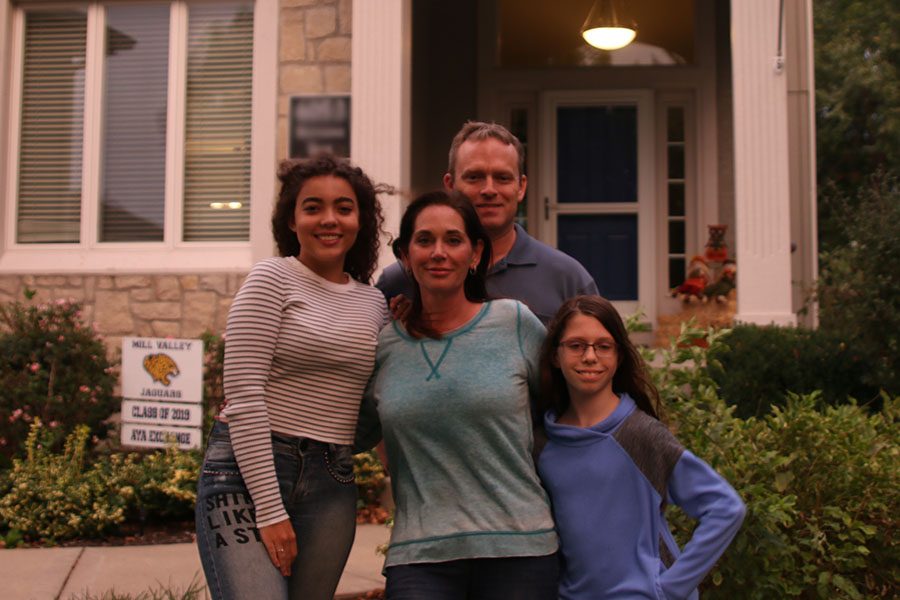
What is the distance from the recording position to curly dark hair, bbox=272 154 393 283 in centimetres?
268

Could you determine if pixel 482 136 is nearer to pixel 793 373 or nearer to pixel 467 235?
pixel 467 235

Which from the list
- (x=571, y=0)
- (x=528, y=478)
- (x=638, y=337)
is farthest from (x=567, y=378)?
(x=571, y=0)

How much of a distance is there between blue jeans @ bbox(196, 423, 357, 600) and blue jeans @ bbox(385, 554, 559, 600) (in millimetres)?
249

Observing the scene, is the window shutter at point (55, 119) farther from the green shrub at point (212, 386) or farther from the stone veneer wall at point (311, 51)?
the green shrub at point (212, 386)

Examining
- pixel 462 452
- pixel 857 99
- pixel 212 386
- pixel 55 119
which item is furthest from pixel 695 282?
pixel 857 99

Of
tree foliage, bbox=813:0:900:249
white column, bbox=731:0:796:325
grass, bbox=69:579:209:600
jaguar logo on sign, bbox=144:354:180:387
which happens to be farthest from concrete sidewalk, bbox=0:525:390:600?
tree foliage, bbox=813:0:900:249

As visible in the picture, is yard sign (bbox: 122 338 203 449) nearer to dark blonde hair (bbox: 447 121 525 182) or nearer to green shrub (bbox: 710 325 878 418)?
green shrub (bbox: 710 325 878 418)

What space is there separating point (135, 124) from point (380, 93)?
2.20 metres

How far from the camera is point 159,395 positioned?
6.54m

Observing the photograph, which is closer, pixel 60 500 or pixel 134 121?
pixel 60 500

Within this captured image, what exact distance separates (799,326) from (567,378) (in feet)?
18.6

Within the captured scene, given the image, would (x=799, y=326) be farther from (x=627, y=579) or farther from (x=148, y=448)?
(x=627, y=579)

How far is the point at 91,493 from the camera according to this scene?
6.11m

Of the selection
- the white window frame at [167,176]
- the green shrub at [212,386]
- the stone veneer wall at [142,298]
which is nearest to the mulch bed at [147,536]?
the green shrub at [212,386]
